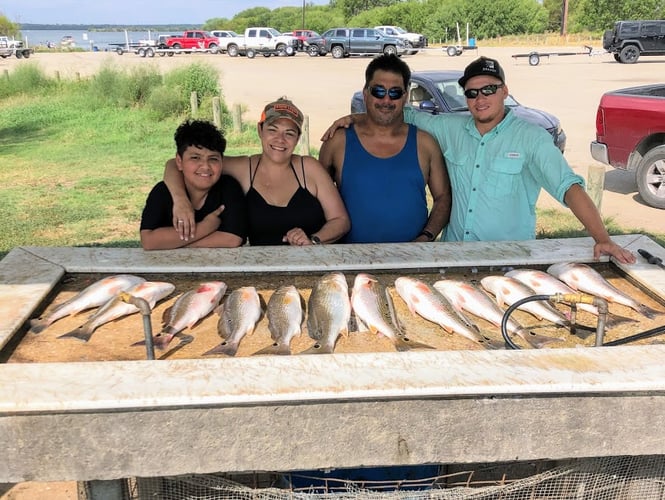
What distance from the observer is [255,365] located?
2180mm

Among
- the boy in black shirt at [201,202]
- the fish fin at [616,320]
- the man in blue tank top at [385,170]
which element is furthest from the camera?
the man in blue tank top at [385,170]

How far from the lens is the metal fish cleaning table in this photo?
1987 millimetres

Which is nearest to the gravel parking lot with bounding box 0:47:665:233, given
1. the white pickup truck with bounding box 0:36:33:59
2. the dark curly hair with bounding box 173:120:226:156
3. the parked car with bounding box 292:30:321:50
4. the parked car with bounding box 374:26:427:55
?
the parked car with bounding box 374:26:427:55

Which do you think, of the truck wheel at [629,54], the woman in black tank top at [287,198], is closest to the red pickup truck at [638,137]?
the woman in black tank top at [287,198]

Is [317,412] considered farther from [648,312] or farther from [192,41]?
[192,41]

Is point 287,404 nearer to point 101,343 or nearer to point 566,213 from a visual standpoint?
point 101,343

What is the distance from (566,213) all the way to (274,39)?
37.4 metres

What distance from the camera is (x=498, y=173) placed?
3.76 m

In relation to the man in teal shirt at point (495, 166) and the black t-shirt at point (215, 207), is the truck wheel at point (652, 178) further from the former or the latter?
the black t-shirt at point (215, 207)

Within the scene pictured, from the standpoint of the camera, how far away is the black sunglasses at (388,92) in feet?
12.4

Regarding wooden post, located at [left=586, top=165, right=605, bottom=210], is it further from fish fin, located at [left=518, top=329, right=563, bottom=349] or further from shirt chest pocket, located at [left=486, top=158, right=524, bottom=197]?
fish fin, located at [left=518, top=329, right=563, bottom=349]

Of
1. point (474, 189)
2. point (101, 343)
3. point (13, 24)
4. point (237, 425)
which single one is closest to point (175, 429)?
point (237, 425)

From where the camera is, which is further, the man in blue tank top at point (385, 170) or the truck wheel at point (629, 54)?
the truck wheel at point (629, 54)

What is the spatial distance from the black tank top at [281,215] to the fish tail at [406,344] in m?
1.44
